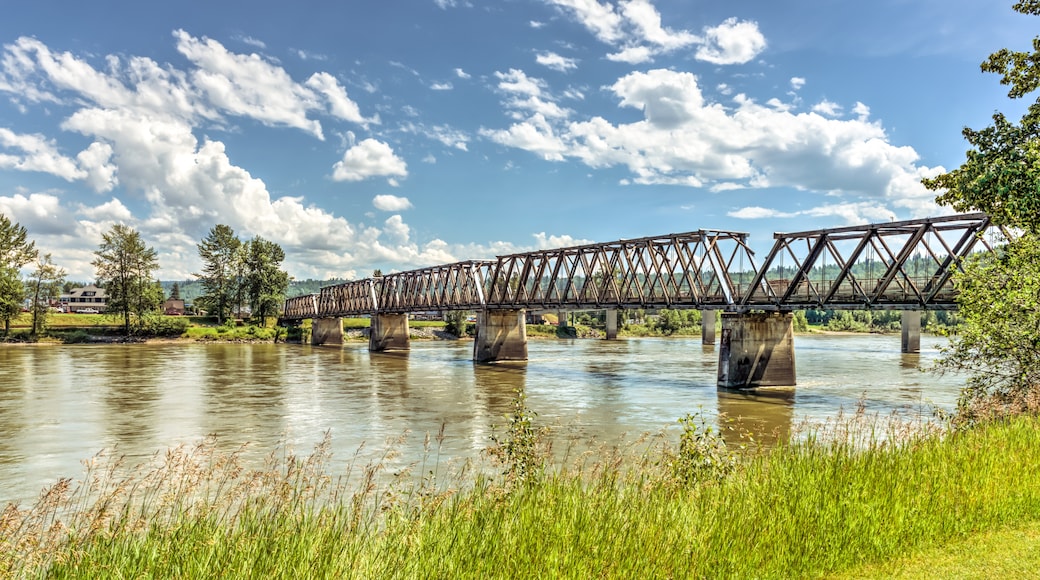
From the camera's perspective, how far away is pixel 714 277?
48.3 m

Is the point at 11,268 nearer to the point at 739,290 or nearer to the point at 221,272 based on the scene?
the point at 221,272

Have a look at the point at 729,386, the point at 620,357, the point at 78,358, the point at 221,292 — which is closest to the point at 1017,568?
the point at 729,386

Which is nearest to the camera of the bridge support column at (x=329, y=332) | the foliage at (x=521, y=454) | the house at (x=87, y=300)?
the foliage at (x=521, y=454)

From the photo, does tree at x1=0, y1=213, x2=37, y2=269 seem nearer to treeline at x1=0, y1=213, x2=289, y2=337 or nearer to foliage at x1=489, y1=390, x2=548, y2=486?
treeline at x1=0, y1=213, x2=289, y2=337

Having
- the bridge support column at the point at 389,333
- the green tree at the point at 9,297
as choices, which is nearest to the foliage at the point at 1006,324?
the bridge support column at the point at 389,333

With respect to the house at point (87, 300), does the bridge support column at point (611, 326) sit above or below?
below

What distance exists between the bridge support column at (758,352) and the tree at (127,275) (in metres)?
104

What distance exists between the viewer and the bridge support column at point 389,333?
95.4 m

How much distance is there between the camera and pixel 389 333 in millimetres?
96188

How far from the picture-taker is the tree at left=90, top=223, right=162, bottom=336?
112 meters

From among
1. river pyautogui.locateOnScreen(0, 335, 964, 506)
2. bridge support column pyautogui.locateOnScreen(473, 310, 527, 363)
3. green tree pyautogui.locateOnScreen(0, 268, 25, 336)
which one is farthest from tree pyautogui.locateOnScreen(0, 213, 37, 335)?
bridge support column pyautogui.locateOnScreen(473, 310, 527, 363)

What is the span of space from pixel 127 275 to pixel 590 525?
129m

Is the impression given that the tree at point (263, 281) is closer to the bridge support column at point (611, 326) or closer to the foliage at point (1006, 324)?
the bridge support column at point (611, 326)

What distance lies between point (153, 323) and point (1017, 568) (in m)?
123
